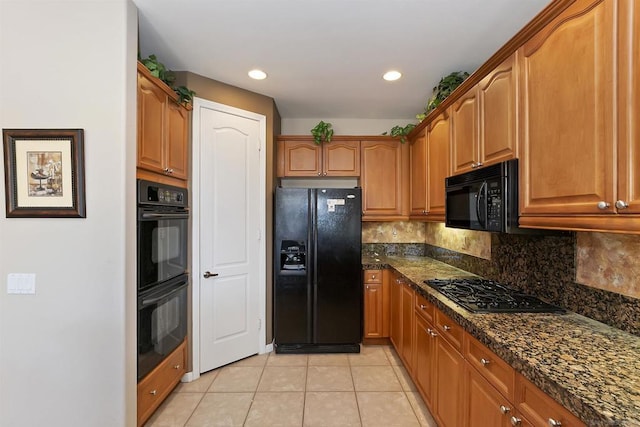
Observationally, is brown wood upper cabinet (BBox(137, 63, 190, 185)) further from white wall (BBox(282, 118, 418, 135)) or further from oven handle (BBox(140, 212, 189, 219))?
white wall (BBox(282, 118, 418, 135))

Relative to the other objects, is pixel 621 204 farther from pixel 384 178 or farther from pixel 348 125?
pixel 348 125

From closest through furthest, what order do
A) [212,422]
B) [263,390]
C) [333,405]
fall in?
1. [212,422]
2. [333,405]
3. [263,390]

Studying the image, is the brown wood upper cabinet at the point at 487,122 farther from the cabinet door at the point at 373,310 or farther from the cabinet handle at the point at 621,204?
the cabinet door at the point at 373,310

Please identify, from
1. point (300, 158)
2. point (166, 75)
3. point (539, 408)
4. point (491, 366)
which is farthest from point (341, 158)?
point (539, 408)

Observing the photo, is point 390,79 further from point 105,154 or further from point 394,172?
point 105,154

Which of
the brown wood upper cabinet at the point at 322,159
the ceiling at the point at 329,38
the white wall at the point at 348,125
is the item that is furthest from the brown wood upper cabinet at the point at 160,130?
the white wall at the point at 348,125

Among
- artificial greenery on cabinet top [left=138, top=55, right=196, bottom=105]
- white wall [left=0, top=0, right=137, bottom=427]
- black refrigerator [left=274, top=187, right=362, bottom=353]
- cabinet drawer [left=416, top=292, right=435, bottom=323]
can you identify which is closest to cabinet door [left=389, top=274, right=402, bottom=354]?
black refrigerator [left=274, top=187, right=362, bottom=353]

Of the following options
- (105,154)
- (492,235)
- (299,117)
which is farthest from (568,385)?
(299,117)

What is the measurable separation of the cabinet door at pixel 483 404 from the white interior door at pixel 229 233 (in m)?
1.93

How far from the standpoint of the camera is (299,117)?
358cm

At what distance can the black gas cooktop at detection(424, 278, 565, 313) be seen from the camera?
1493 millimetres

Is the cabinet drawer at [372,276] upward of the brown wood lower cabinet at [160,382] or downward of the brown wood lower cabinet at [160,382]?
upward

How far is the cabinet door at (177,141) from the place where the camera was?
2090 millimetres

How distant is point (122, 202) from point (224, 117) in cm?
132
